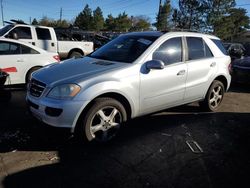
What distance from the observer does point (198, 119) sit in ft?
19.4

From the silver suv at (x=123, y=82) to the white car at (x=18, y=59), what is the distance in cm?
309

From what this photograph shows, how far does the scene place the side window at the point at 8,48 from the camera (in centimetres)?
766

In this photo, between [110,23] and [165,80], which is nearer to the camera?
[165,80]

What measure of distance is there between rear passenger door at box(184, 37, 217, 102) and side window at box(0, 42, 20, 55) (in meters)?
4.66

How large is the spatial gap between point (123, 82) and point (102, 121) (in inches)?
25.9

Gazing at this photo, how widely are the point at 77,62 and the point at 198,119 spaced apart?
8.78 ft

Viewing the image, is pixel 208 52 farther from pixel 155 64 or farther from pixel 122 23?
pixel 122 23

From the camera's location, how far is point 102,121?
14.3ft

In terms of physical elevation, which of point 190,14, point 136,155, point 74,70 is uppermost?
point 190,14

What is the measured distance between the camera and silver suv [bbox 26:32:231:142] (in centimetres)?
405

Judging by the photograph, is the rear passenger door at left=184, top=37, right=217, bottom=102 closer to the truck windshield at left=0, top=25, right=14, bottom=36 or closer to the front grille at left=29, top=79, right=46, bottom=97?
the front grille at left=29, top=79, right=46, bottom=97

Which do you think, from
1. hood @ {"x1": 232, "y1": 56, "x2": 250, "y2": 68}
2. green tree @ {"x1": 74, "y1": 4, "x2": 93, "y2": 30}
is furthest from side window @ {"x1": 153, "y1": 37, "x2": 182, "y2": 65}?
green tree @ {"x1": 74, "y1": 4, "x2": 93, "y2": 30}

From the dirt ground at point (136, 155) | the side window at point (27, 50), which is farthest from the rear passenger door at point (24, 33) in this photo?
the dirt ground at point (136, 155)

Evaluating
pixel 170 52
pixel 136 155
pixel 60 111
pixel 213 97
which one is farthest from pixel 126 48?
pixel 213 97
